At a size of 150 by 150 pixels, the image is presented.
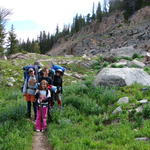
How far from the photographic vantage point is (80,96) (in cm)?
1190

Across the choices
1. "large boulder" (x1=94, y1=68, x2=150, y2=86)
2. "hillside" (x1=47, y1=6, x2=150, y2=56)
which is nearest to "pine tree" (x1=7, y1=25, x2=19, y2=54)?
"hillside" (x1=47, y1=6, x2=150, y2=56)

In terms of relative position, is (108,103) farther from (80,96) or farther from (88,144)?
(88,144)

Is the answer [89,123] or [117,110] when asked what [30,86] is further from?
[117,110]

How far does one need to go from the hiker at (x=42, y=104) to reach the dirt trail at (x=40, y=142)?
37cm

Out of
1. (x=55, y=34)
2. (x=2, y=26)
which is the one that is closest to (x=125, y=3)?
(x=2, y=26)

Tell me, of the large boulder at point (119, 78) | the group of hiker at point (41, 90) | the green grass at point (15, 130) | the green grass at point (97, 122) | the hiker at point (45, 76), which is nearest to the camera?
the green grass at point (97, 122)

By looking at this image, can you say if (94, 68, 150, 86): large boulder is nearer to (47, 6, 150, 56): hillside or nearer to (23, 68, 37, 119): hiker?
(23, 68, 37, 119): hiker

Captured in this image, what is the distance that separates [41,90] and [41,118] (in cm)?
84

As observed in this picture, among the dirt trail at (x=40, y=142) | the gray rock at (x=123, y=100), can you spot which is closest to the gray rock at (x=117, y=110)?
the gray rock at (x=123, y=100)

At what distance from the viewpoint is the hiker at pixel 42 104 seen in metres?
9.05

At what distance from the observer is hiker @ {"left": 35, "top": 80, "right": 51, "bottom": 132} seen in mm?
9055

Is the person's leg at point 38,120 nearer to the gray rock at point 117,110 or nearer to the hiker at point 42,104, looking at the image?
the hiker at point 42,104

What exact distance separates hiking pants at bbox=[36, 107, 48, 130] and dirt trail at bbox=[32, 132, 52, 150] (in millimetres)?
330

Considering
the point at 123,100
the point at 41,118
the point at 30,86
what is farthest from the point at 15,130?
the point at 123,100
